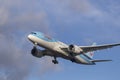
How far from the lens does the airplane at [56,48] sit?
292 feet

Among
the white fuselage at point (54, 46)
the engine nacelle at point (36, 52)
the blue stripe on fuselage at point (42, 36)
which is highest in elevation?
the blue stripe on fuselage at point (42, 36)

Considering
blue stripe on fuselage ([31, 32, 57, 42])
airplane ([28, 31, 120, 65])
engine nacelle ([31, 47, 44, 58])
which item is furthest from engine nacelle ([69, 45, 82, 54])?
engine nacelle ([31, 47, 44, 58])

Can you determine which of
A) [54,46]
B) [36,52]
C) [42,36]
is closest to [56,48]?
[54,46]

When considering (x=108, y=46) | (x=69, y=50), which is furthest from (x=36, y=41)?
(x=108, y=46)

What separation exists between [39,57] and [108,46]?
57.9 ft

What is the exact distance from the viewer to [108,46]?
91.0m

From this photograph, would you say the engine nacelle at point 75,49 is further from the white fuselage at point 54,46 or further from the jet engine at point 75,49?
the white fuselage at point 54,46

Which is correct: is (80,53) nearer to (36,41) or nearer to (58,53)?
(58,53)

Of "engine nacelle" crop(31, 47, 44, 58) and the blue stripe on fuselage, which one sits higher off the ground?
the blue stripe on fuselage

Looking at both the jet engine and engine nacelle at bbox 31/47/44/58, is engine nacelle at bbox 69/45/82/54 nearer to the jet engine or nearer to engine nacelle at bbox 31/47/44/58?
the jet engine

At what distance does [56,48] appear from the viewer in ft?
300

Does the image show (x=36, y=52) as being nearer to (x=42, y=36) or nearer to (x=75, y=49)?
(x=42, y=36)

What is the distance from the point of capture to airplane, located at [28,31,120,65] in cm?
8906

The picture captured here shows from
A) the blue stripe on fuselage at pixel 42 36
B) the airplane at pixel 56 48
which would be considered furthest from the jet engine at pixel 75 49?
the blue stripe on fuselage at pixel 42 36
